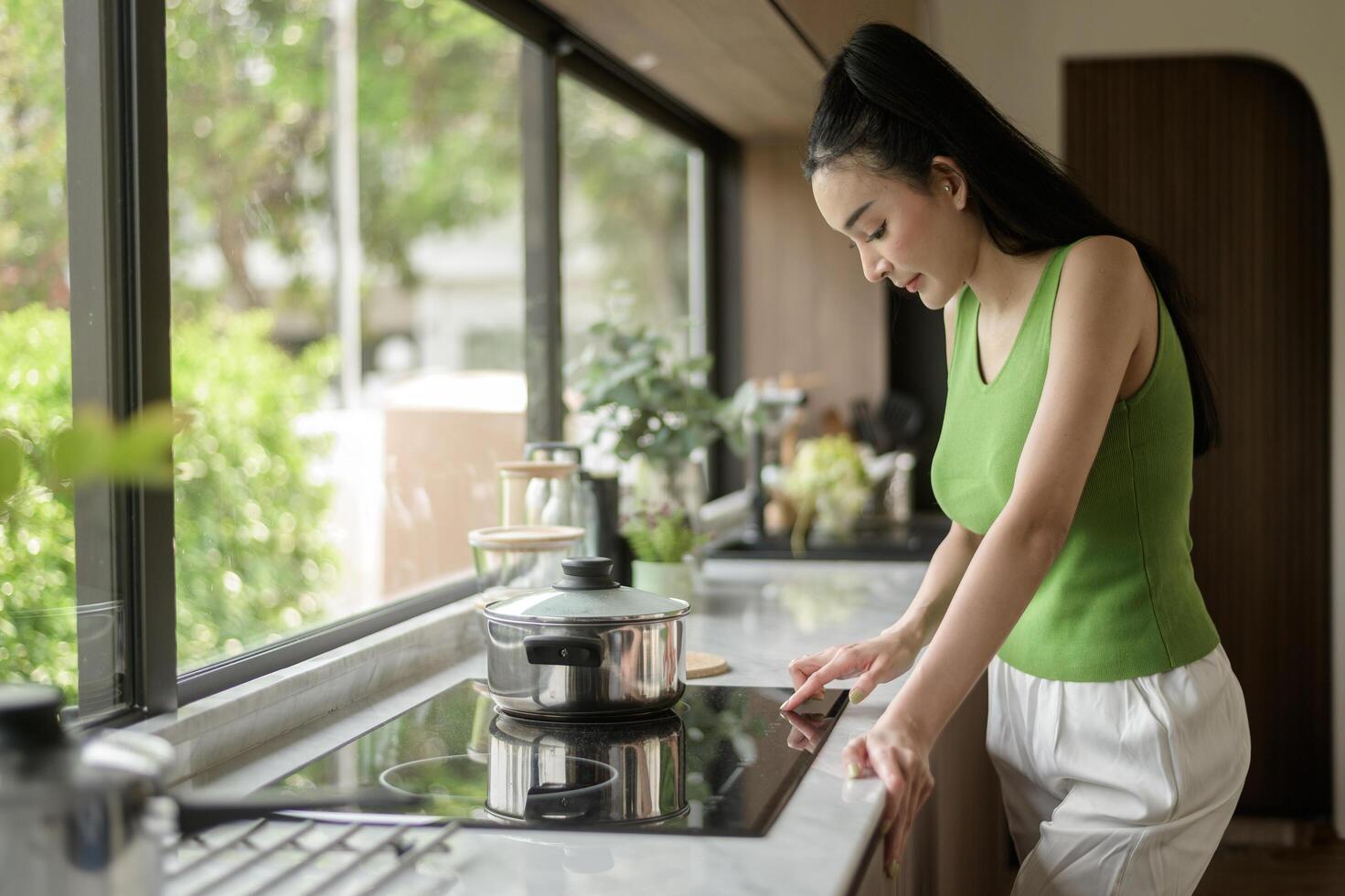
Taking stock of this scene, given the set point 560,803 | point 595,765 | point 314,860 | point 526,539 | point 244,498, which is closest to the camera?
point 314,860

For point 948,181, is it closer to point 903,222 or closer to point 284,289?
point 903,222

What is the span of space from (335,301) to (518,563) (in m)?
7.14

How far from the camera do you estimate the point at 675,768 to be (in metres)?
1.26

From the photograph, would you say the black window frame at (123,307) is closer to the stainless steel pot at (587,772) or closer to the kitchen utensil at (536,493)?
the stainless steel pot at (587,772)

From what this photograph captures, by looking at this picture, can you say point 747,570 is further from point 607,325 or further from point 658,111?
point 658,111

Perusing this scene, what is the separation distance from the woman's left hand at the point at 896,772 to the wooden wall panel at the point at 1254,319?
109 inches

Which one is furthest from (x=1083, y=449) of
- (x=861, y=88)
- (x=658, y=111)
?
(x=658, y=111)

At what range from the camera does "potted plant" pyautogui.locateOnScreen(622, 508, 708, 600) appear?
85.9 inches

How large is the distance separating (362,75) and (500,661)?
791 cm

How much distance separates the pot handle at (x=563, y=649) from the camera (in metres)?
1.33

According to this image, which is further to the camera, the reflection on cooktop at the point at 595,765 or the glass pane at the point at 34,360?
the glass pane at the point at 34,360

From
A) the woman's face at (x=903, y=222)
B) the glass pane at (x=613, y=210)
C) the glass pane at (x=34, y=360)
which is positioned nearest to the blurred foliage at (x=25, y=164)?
the glass pane at (x=34, y=360)

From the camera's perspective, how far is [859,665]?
1.52 meters

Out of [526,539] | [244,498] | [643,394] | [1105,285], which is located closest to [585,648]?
[526,539]
